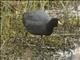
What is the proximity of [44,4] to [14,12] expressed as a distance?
284 mm

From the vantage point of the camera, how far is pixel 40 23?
292 centimetres

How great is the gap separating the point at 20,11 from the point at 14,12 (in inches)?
2.2

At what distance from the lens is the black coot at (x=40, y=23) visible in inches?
115

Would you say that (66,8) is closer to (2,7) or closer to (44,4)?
(44,4)

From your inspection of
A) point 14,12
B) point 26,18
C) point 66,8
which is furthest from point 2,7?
point 66,8

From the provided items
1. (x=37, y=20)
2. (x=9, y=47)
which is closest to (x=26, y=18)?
(x=37, y=20)

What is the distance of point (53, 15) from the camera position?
3.10 meters

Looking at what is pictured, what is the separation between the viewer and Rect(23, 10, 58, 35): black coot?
2916mm

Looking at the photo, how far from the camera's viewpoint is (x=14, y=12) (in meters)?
3.21

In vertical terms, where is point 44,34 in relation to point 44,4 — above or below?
below

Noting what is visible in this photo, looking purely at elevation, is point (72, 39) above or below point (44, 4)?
below

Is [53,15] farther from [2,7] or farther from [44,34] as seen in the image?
[2,7]

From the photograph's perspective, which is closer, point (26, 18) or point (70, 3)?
point (26, 18)

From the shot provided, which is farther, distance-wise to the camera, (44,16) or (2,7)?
(2,7)
